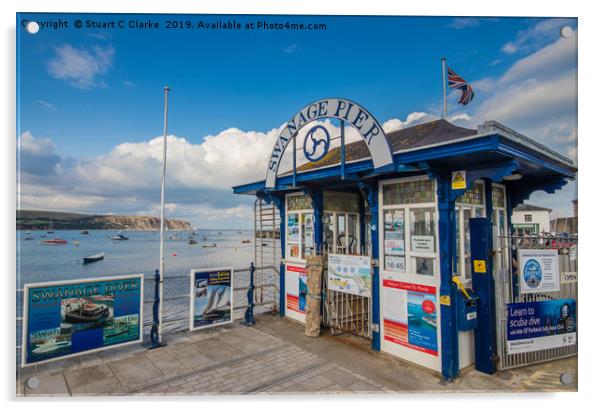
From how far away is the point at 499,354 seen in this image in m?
5.29

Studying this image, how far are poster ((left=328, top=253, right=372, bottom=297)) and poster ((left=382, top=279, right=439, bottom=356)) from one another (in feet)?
1.40

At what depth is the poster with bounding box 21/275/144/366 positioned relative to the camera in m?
5.13

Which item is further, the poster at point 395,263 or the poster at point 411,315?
the poster at point 395,263

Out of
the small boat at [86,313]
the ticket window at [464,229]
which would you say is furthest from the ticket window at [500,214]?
the small boat at [86,313]

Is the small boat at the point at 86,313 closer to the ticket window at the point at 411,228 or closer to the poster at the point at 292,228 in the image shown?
the poster at the point at 292,228

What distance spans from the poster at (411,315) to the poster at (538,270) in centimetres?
151

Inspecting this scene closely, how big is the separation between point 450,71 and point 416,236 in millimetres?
3520

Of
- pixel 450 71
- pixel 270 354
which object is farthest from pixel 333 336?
pixel 450 71

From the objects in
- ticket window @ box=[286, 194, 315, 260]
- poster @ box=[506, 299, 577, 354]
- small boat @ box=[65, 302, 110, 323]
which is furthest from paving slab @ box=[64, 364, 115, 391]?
poster @ box=[506, 299, 577, 354]

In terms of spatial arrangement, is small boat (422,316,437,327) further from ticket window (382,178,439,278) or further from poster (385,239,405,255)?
poster (385,239,405,255)

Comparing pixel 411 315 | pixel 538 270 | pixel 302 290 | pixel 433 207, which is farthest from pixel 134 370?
pixel 538 270

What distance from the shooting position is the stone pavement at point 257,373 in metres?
4.89

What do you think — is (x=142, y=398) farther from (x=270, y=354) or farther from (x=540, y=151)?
(x=540, y=151)

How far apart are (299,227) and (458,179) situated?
13.6 feet
